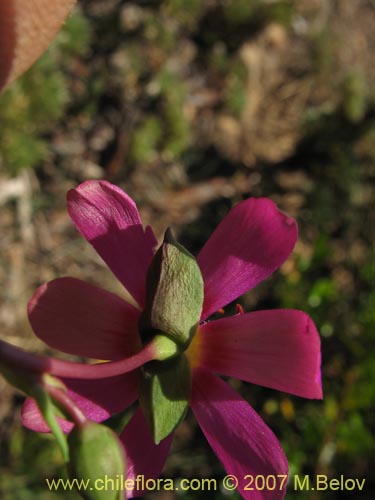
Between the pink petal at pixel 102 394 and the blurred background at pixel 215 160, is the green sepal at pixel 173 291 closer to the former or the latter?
the pink petal at pixel 102 394

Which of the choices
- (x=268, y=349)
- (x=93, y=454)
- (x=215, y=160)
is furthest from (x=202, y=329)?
(x=215, y=160)

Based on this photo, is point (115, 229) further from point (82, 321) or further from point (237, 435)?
point (237, 435)

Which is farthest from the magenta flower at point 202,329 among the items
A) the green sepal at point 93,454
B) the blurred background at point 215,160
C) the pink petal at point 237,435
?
the blurred background at point 215,160

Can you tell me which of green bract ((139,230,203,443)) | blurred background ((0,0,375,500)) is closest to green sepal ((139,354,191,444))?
green bract ((139,230,203,443))

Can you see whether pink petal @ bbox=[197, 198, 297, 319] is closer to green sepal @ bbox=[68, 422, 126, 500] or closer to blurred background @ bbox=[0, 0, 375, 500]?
green sepal @ bbox=[68, 422, 126, 500]

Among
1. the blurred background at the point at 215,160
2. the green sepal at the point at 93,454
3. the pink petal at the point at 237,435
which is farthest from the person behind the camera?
the blurred background at the point at 215,160

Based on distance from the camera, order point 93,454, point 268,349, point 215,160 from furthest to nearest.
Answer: point 215,160 → point 268,349 → point 93,454

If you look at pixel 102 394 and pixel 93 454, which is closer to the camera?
pixel 93 454

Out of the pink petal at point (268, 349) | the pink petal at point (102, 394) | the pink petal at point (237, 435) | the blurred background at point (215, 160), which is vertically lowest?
the blurred background at point (215, 160)
